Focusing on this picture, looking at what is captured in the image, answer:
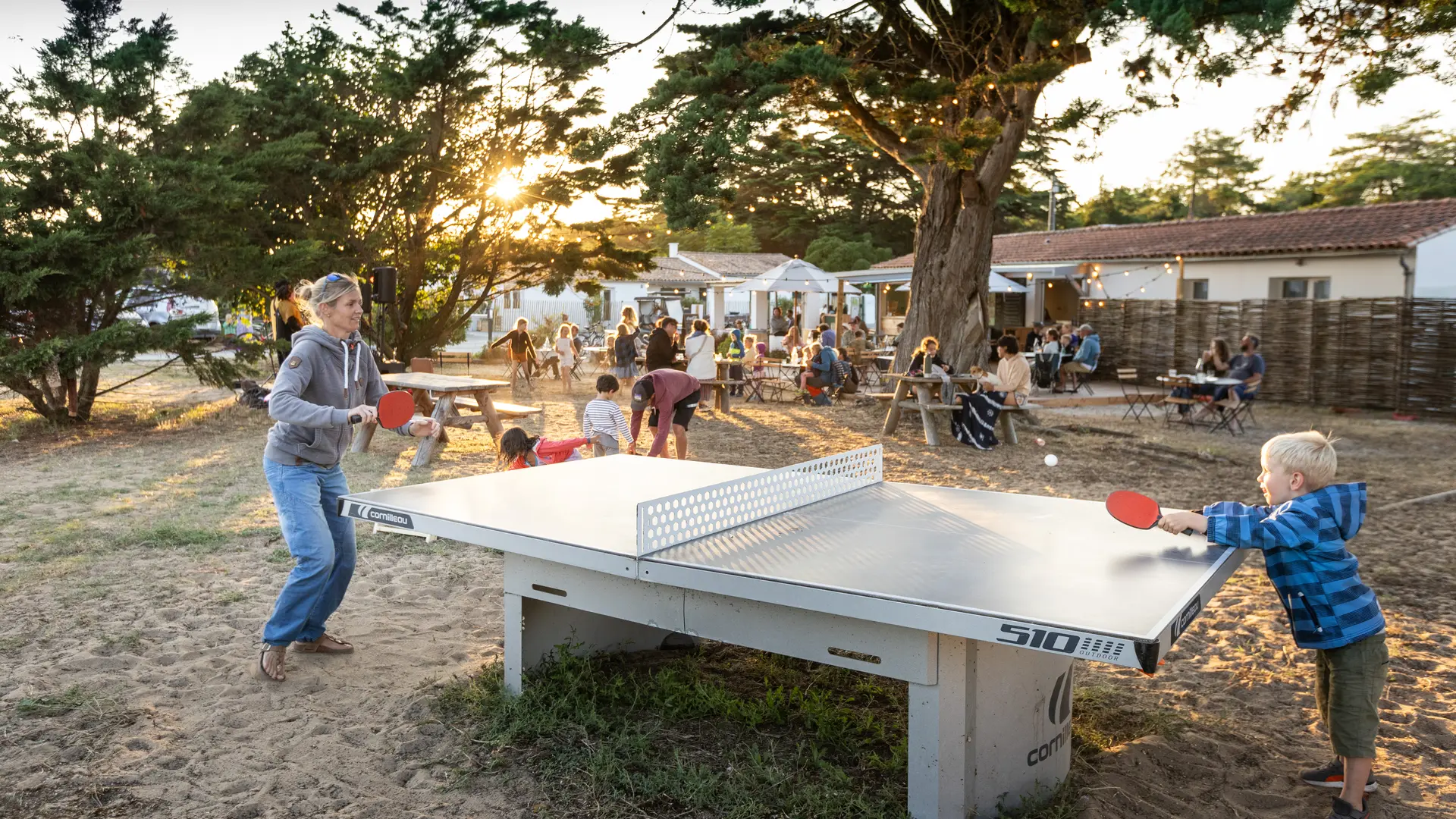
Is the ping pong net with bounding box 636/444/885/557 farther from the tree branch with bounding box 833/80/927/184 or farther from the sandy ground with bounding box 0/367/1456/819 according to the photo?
the tree branch with bounding box 833/80/927/184

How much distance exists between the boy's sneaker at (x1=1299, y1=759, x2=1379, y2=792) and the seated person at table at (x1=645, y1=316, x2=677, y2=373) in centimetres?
1024

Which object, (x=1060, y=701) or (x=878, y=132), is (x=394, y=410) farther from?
(x=878, y=132)

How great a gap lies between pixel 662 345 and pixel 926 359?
348 centimetres

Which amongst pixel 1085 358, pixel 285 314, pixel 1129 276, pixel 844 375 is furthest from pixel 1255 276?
pixel 285 314

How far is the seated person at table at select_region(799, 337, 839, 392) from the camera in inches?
688

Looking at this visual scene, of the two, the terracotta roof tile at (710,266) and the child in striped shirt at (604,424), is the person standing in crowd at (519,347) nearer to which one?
the child in striped shirt at (604,424)

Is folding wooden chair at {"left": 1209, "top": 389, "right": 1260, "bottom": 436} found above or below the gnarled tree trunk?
below

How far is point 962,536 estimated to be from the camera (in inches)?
143

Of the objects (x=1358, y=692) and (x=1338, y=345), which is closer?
(x=1358, y=692)

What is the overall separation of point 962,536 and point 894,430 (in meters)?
10.3

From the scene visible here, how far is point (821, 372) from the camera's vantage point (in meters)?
17.5

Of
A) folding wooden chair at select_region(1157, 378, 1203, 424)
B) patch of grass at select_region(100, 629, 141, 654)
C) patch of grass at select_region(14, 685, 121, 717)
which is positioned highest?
folding wooden chair at select_region(1157, 378, 1203, 424)

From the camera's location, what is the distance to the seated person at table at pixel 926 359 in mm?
13570

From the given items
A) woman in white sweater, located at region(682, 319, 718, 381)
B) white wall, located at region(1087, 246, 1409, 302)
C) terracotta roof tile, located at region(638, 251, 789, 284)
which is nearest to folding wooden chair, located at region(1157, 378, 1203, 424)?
woman in white sweater, located at region(682, 319, 718, 381)
